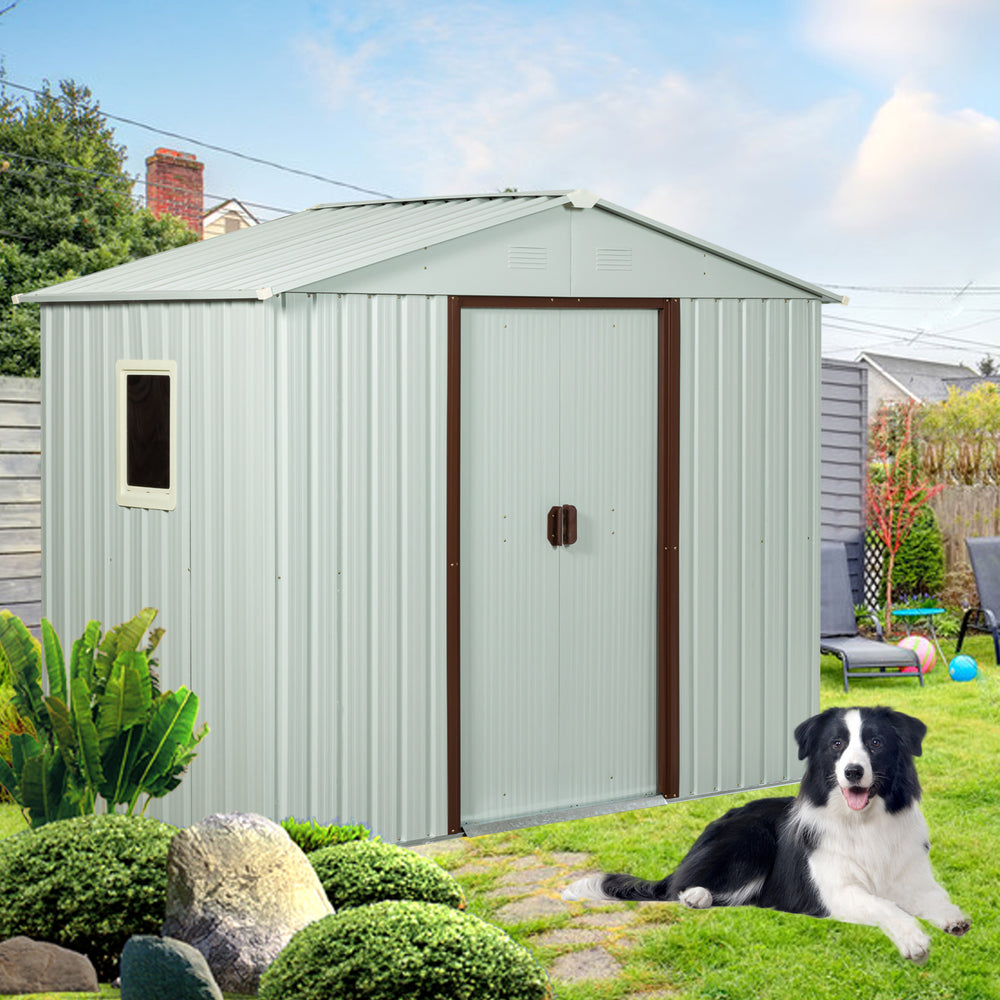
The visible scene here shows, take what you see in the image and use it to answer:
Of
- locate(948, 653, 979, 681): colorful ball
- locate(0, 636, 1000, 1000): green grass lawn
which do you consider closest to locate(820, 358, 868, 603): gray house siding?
locate(948, 653, 979, 681): colorful ball

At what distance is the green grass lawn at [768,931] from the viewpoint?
4.60m

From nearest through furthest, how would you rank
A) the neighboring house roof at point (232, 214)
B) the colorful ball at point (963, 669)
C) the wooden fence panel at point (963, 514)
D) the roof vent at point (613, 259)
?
the roof vent at point (613, 259), the colorful ball at point (963, 669), the wooden fence panel at point (963, 514), the neighboring house roof at point (232, 214)

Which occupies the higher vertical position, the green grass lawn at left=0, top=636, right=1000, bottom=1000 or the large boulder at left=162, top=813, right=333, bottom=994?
the large boulder at left=162, top=813, right=333, bottom=994

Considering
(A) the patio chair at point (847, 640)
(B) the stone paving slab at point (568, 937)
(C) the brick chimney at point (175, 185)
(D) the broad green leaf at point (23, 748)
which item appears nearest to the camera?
(B) the stone paving slab at point (568, 937)

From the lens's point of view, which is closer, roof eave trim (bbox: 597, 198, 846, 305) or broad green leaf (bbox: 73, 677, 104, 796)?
broad green leaf (bbox: 73, 677, 104, 796)

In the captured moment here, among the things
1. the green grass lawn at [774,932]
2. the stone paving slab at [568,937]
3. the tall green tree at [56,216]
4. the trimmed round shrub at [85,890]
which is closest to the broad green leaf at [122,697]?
the trimmed round shrub at [85,890]

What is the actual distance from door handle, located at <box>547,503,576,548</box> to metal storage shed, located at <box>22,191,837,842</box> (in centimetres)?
2

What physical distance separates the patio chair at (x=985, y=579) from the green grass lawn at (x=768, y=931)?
10.8 feet

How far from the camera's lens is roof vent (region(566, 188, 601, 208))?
19.9ft

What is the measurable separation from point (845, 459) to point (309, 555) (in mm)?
6867

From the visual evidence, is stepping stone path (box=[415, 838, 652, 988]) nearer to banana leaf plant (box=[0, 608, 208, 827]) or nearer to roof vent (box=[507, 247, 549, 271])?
banana leaf plant (box=[0, 608, 208, 827])

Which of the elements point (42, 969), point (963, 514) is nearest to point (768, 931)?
point (42, 969)

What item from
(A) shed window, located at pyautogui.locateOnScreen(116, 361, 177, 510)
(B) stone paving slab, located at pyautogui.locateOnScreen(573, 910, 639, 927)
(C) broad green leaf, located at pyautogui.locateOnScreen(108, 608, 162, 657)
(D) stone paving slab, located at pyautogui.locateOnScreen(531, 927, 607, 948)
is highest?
(A) shed window, located at pyautogui.locateOnScreen(116, 361, 177, 510)

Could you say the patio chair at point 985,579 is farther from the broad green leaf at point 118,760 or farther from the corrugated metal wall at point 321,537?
the broad green leaf at point 118,760
